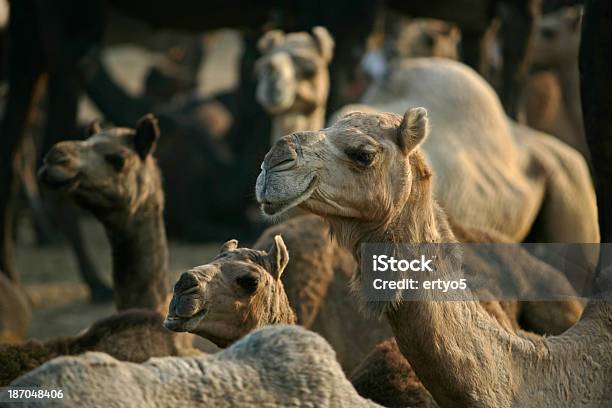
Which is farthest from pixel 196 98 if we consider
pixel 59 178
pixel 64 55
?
pixel 59 178

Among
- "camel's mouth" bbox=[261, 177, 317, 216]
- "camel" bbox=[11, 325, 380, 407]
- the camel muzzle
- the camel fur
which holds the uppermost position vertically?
"camel's mouth" bbox=[261, 177, 317, 216]

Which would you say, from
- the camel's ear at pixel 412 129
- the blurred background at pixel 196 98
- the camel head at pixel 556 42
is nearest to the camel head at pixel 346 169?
the camel's ear at pixel 412 129

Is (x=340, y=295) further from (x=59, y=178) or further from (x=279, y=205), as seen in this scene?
(x=279, y=205)

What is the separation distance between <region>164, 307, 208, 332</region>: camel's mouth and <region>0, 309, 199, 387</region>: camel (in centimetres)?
67

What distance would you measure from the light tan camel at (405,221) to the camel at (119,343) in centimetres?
113

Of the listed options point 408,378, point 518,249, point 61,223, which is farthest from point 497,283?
point 61,223

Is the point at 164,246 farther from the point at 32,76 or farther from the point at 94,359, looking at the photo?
the point at 32,76

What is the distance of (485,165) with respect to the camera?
7.74 metres

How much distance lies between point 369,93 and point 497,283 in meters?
2.80

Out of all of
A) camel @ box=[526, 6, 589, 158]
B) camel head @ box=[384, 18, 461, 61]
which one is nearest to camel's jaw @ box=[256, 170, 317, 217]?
camel head @ box=[384, 18, 461, 61]

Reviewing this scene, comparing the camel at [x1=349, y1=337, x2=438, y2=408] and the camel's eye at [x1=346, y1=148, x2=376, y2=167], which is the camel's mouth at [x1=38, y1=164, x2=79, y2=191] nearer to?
the camel at [x1=349, y1=337, x2=438, y2=408]

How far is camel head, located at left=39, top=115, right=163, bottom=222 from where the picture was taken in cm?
574

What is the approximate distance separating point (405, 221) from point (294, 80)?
14.8ft

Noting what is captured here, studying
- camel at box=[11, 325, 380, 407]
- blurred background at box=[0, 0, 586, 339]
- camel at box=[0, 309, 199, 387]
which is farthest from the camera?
blurred background at box=[0, 0, 586, 339]
